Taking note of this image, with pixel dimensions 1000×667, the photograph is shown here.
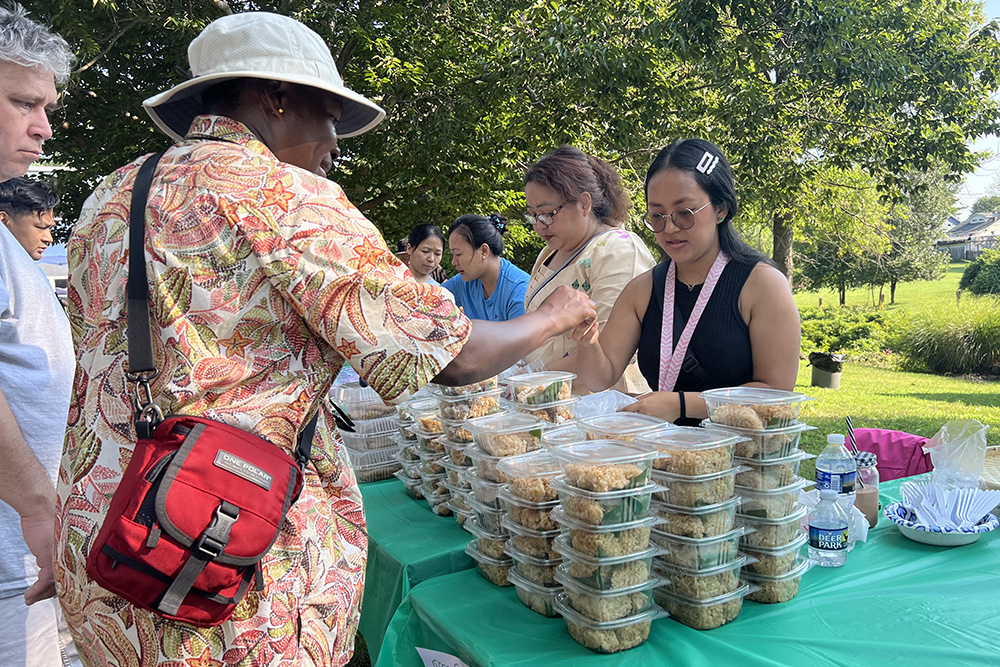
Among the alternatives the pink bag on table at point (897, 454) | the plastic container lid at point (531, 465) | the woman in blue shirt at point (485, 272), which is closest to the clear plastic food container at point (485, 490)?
the plastic container lid at point (531, 465)

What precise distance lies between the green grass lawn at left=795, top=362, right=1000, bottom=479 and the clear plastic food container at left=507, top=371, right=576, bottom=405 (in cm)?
522

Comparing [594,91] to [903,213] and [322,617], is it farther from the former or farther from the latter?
[903,213]

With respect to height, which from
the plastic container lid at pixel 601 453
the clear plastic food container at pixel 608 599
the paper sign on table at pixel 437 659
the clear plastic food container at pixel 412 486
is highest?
the plastic container lid at pixel 601 453

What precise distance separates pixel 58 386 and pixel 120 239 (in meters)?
0.97

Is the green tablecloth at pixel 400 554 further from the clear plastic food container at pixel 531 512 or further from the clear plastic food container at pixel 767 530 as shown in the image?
the clear plastic food container at pixel 767 530

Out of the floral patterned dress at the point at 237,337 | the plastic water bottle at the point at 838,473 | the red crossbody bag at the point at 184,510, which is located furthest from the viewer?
the plastic water bottle at the point at 838,473

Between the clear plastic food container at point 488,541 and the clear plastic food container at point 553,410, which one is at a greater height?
the clear plastic food container at point 553,410

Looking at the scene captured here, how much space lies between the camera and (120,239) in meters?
1.21

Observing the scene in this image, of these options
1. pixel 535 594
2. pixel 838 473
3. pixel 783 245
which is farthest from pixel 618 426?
pixel 783 245

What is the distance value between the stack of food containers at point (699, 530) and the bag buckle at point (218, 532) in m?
0.90

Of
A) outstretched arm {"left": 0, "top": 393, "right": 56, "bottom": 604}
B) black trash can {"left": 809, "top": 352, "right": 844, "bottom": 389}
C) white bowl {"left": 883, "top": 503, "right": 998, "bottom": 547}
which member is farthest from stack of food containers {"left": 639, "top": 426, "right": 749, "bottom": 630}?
black trash can {"left": 809, "top": 352, "right": 844, "bottom": 389}

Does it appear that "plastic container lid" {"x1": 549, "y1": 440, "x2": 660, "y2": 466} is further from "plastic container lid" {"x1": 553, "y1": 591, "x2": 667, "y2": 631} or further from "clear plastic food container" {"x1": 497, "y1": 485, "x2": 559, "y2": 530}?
"plastic container lid" {"x1": 553, "y1": 591, "x2": 667, "y2": 631}

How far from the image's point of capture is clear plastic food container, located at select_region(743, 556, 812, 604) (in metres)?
1.62

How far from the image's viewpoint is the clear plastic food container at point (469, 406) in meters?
2.18
